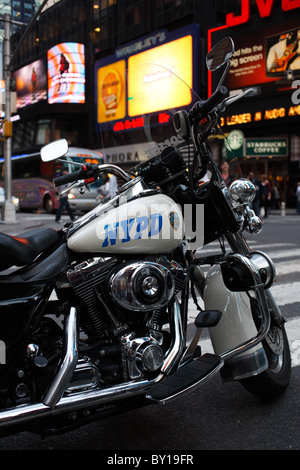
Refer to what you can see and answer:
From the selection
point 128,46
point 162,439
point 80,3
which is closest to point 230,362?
point 162,439

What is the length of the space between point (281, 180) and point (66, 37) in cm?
2370

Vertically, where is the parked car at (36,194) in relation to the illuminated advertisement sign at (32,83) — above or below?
below

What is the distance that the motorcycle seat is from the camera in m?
2.09

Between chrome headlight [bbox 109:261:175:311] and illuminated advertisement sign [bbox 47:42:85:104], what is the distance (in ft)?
131

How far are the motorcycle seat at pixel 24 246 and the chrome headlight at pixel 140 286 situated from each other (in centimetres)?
36

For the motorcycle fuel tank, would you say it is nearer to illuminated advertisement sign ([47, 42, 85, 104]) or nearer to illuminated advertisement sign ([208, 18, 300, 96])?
illuminated advertisement sign ([208, 18, 300, 96])

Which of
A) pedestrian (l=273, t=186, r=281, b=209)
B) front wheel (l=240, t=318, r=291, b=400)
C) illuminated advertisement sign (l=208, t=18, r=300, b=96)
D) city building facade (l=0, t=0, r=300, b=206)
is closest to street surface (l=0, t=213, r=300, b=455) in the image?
front wheel (l=240, t=318, r=291, b=400)

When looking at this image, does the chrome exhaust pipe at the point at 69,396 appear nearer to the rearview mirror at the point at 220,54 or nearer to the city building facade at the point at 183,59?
the rearview mirror at the point at 220,54

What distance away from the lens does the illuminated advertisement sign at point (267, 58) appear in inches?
984

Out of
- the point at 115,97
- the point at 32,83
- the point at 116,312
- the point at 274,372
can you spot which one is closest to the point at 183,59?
the point at 32,83

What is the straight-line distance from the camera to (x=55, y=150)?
249 cm

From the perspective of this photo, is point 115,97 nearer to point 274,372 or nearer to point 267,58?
point 274,372

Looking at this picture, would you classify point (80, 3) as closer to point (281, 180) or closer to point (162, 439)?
point (281, 180)

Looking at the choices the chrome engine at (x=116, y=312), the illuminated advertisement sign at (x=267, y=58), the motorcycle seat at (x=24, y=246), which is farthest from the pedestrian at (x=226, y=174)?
the illuminated advertisement sign at (x=267, y=58)
